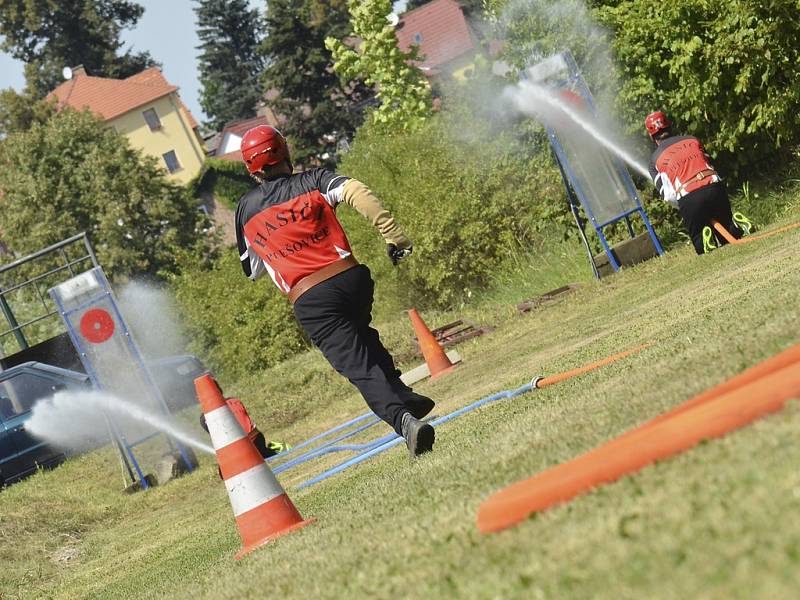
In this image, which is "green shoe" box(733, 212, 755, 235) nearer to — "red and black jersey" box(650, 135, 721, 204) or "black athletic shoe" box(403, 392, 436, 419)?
"red and black jersey" box(650, 135, 721, 204)

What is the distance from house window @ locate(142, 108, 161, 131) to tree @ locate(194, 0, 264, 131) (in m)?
22.1

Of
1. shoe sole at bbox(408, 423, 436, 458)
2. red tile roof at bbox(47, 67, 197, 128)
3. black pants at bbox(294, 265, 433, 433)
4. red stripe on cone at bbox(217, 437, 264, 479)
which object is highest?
red tile roof at bbox(47, 67, 197, 128)

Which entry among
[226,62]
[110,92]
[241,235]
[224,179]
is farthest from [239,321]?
[226,62]

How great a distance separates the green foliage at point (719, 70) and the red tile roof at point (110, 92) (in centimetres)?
6560

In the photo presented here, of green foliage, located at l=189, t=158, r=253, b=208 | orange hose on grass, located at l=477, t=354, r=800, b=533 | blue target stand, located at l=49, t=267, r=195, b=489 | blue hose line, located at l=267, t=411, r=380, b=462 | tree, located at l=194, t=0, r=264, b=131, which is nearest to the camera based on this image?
orange hose on grass, located at l=477, t=354, r=800, b=533

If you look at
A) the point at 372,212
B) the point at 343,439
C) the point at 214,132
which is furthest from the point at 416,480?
the point at 214,132

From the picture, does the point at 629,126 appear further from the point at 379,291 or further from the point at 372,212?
the point at 372,212

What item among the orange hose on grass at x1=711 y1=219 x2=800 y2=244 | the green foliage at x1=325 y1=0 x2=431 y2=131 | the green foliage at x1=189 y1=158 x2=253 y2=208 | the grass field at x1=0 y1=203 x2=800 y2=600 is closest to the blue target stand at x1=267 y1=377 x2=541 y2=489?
the grass field at x1=0 y1=203 x2=800 y2=600

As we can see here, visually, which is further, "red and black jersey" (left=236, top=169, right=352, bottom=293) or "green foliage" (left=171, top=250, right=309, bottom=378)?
"green foliage" (left=171, top=250, right=309, bottom=378)

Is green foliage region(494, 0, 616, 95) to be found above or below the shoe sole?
above

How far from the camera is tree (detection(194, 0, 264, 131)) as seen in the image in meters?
108

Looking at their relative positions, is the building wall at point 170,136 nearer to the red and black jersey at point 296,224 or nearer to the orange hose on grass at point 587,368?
the orange hose on grass at point 587,368

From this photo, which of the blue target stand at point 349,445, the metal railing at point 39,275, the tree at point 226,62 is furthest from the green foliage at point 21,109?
the blue target stand at point 349,445

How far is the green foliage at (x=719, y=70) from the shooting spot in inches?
665
